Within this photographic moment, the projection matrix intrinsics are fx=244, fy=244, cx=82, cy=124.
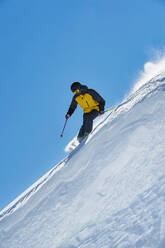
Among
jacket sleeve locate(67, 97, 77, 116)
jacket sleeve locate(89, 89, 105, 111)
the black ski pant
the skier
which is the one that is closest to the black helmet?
the skier

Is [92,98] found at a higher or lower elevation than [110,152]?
higher

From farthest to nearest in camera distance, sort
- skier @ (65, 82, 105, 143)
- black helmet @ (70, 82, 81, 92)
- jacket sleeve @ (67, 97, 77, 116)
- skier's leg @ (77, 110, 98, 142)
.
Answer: jacket sleeve @ (67, 97, 77, 116)
black helmet @ (70, 82, 81, 92)
skier @ (65, 82, 105, 143)
skier's leg @ (77, 110, 98, 142)

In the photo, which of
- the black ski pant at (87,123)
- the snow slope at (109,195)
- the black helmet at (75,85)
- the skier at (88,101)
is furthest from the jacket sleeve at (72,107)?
the snow slope at (109,195)

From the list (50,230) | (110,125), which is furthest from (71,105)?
(50,230)

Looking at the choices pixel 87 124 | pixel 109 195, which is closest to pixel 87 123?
pixel 87 124

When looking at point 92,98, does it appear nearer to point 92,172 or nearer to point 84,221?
point 92,172

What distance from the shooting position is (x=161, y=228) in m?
2.04

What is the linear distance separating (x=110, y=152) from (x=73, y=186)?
602 millimetres

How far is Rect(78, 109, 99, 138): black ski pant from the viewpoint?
5.76m

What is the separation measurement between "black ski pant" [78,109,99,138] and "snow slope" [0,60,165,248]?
2.28 m

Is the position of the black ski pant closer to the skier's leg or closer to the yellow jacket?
the skier's leg

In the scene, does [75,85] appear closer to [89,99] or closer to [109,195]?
[89,99]

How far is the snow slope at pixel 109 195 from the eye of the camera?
222cm

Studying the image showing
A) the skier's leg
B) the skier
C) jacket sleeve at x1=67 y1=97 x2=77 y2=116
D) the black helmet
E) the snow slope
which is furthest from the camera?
jacket sleeve at x1=67 y1=97 x2=77 y2=116
